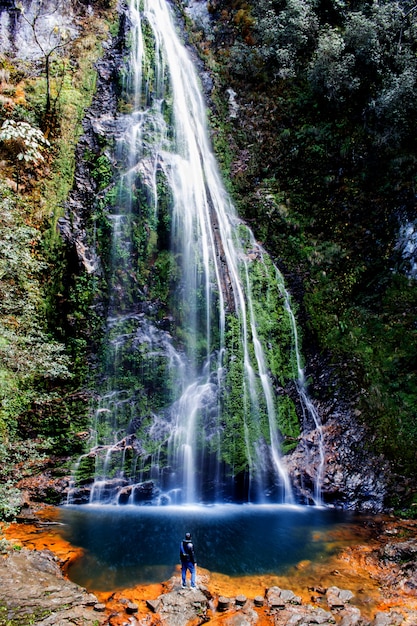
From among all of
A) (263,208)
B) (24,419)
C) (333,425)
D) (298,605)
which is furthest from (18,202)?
(298,605)

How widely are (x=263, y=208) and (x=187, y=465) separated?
31.3ft

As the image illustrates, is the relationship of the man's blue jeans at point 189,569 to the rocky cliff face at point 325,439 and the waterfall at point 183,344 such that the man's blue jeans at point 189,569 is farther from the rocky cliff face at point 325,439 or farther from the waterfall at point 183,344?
the rocky cliff face at point 325,439

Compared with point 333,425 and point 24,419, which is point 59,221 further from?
point 333,425

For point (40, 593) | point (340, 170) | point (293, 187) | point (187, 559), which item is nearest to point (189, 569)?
point (187, 559)

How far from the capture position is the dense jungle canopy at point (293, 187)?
37.3 ft

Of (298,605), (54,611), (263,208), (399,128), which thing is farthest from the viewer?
(263,208)

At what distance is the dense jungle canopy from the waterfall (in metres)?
0.78

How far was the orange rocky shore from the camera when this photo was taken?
621 cm

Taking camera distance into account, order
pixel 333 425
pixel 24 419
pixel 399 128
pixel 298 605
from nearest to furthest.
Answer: pixel 298 605, pixel 24 419, pixel 333 425, pixel 399 128

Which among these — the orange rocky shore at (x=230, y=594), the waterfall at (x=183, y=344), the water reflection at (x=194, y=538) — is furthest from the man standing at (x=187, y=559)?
the waterfall at (x=183, y=344)

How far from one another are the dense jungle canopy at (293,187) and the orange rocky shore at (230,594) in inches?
84.1

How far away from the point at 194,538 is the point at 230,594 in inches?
87.2

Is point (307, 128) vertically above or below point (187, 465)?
above

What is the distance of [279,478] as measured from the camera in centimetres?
1146
